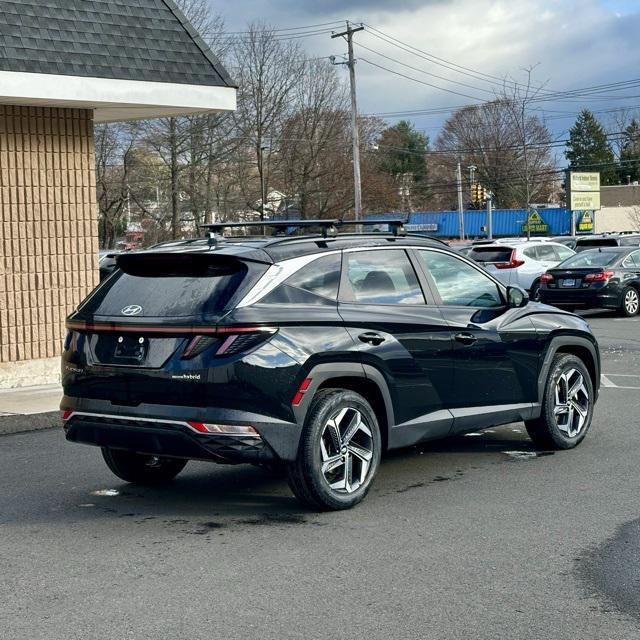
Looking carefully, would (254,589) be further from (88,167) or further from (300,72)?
(300,72)

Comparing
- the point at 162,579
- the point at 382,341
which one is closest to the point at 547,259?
the point at 382,341

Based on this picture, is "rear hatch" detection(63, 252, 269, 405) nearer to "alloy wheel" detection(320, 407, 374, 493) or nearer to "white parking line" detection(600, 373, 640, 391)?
"alloy wheel" detection(320, 407, 374, 493)

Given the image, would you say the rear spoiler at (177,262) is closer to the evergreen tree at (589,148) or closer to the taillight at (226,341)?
the taillight at (226,341)

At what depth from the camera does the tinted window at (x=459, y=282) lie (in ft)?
25.7

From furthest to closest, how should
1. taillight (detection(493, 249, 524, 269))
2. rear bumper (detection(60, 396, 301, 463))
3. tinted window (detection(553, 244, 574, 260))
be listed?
1. tinted window (detection(553, 244, 574, 260))
2. taillight (detection(493, 249, 524, 269))
3. rear bumper (detection(60, 396, 301, 463))

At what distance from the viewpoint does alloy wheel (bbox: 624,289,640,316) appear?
22969 mm

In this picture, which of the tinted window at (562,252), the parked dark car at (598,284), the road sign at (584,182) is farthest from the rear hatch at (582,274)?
the road sign at (584,182)

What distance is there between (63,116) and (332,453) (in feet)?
26.8

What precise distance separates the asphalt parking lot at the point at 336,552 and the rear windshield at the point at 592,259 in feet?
50.0

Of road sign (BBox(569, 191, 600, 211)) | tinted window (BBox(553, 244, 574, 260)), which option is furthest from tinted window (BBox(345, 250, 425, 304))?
road sign (BBox(569, 191, 600, 211))

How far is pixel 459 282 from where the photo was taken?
8.05 m

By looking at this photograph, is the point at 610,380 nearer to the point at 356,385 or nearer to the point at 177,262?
the point at 356,385

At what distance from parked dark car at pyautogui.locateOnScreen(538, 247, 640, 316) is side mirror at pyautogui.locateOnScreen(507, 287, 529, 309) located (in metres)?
15.0

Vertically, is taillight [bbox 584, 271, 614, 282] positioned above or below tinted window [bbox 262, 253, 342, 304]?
below
